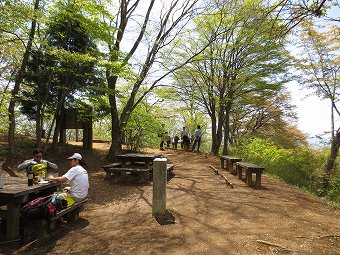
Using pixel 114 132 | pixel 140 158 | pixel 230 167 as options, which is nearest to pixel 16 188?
pixel 140 158

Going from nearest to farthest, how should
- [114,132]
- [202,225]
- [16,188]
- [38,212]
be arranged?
1. [38,212]
2. [16,188]
3. [202,225]
4. [114,132]

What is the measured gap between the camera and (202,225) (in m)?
4.87

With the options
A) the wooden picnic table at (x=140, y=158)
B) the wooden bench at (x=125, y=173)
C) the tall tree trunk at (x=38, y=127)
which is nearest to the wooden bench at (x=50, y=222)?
the wooden bench at (x=125, y=173)

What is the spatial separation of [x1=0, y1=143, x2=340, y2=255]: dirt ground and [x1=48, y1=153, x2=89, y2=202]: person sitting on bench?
59 cm

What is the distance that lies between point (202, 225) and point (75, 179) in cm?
259

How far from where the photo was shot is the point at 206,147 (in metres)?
35.1

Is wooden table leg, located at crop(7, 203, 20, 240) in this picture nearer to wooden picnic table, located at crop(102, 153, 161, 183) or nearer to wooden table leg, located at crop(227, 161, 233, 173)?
wooden picnic table, located at crop(102, 153, 161, 183)

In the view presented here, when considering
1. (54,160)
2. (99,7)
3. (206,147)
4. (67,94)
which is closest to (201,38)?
(99,7)

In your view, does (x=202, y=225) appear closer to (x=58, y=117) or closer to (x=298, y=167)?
(x=298, y=167)

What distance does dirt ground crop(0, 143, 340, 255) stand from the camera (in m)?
4.02

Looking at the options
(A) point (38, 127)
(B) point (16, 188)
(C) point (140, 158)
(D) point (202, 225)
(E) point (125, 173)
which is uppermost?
(A) point (38, 127)

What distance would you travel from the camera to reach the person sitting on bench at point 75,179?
16.8 feet

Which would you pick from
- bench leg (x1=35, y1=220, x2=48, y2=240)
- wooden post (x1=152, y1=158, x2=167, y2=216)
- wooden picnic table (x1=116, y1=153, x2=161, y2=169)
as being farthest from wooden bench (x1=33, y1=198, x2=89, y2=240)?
wooden picnic table (x1=116, y1=153, x2=161, y2=169)

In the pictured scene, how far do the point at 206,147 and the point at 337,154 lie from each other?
22658mm
